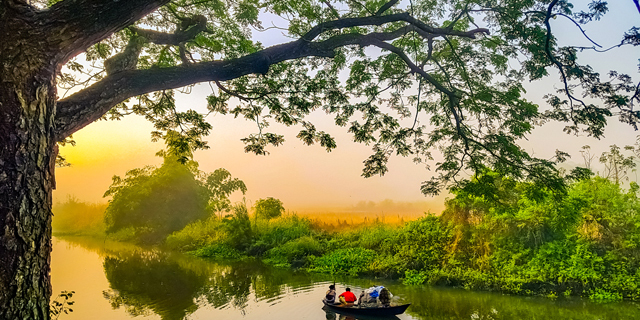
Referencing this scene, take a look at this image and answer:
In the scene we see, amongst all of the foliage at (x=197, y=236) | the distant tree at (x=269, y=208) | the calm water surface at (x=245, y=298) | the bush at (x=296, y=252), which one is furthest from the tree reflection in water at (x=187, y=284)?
the distant tree at (x=269, y=208)

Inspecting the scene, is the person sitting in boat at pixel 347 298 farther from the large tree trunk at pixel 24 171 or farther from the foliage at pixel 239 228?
the foliage at pixel 239 228

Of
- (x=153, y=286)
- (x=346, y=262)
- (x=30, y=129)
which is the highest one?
(x=30, y=129)

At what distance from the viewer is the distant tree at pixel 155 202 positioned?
21609 millimetres

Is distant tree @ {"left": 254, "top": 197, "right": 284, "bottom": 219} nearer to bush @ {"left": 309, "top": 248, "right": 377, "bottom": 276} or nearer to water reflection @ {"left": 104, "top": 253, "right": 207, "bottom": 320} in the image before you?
water reflection @ {"left": 104, "top": 253, "right": 207, "bottom": 320}

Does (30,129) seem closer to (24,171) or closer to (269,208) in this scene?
(24,171)

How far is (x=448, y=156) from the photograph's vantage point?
→ 6602mm

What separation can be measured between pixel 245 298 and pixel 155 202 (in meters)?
14.8

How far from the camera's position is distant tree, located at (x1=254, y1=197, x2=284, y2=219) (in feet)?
62.2

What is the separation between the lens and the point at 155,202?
21.8 m

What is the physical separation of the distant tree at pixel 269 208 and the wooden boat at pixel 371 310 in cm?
1137

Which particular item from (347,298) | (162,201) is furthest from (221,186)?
(347,298)

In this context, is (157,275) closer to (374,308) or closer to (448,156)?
(374,308)

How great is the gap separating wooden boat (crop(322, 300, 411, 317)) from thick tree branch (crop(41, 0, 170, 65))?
6655 mm

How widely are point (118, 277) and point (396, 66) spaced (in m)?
11.5
